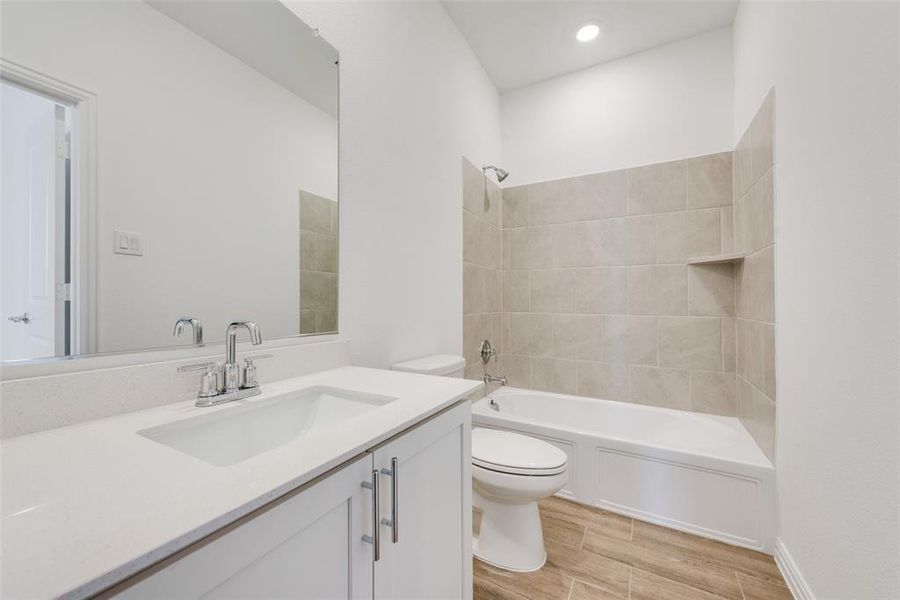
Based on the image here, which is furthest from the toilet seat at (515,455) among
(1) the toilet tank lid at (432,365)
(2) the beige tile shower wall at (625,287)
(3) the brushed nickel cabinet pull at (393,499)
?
(2) the beige tile shower wall at (625,287)

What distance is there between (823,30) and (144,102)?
199 cm

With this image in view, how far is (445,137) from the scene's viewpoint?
7.19 feet

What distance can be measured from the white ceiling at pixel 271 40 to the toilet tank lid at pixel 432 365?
1077 millimetres

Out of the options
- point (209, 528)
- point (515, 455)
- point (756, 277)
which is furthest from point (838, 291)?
point (209, 528)

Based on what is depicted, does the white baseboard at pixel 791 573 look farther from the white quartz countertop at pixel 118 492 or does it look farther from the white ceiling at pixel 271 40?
the white ceiling at pixel 271 40

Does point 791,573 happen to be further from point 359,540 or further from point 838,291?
point 359,540

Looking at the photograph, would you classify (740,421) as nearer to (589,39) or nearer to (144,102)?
(589,39)

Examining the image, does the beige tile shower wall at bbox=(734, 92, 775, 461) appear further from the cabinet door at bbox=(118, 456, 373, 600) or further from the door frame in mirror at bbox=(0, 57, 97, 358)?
the door frame in mirror at bbox=(0, 57, 97, 358)

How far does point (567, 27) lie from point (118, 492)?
287 cm

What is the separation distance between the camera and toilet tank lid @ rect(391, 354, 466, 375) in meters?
1.66

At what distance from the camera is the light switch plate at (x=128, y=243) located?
84 centimetres

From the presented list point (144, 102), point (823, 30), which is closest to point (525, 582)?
point (144, 102)

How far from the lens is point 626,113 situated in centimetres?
252

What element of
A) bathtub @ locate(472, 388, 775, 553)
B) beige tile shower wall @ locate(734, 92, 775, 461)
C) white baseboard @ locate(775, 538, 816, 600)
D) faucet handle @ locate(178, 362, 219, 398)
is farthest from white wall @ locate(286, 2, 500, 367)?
white baseboard @ locate(775, 538, 816, 600)
